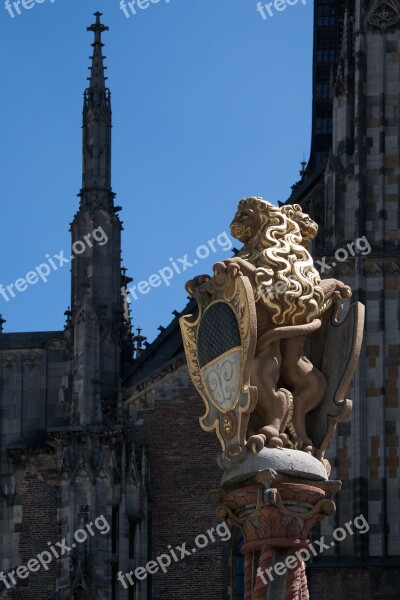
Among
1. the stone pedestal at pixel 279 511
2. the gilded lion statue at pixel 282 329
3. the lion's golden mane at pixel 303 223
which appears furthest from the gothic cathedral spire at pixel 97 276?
the stone pedestal at pixel 279 511

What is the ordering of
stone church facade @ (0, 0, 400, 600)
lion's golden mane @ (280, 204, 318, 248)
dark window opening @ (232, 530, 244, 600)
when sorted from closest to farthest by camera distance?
lion's golden mane @ (280, 204, 318, 248)
stone church facade @ (0, 0, 400, 600)
dark window opening @ (232, 530, 244, 600)

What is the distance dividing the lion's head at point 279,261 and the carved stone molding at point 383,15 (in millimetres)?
27130

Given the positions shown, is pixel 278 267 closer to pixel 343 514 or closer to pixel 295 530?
pixel 295 530

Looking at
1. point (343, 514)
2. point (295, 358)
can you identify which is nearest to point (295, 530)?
point (295, 358)

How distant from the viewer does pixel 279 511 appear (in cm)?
1523

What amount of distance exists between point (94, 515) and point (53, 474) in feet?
8.58

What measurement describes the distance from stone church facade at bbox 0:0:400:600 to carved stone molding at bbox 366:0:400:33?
0.8 inches

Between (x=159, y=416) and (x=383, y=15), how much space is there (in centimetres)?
989

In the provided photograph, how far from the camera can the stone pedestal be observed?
15148mm

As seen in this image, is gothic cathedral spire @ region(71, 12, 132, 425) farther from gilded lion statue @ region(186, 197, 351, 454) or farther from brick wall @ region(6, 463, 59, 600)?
gilded lion statue @ region(186, 197, 351, 454)

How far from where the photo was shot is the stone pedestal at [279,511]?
15148mm

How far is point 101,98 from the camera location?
150 feet

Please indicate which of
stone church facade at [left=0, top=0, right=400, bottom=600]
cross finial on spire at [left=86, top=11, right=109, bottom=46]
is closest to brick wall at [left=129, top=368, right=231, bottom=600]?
stone church facade at [left=0, top=0, right=400, bottom=600]

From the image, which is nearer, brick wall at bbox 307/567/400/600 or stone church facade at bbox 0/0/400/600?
brick wall at bbox 307/567/400/600
